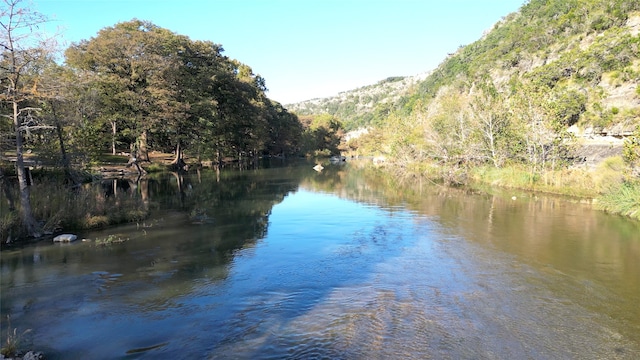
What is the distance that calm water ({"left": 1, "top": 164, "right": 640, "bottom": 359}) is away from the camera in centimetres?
774

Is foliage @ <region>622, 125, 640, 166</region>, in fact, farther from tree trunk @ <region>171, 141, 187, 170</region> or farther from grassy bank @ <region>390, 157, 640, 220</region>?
tree trunk @ <region>171, 141, 187, 170</region>

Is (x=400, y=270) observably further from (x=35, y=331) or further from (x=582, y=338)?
(x=35, y=331)

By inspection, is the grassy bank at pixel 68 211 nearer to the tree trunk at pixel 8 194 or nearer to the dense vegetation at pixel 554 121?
the tree trunk at pixel 8 194

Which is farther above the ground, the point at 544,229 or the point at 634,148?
the point at 634,148

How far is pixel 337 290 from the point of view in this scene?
34.7ft

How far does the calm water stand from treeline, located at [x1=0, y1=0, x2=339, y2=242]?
5.65 m

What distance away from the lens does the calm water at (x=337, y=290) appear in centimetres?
774

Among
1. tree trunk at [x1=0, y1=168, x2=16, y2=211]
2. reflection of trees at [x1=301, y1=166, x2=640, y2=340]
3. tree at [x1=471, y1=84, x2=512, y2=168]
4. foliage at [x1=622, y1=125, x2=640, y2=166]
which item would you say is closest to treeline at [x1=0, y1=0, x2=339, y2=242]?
tree trunk at [x1=0, y1=168, x2=16, y2=211]

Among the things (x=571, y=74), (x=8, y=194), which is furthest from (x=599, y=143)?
(x=8, y=194)

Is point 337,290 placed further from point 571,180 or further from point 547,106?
point 547,106

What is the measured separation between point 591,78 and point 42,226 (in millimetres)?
56009

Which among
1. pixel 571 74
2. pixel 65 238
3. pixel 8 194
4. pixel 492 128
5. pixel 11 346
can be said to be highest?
pixel 571 74

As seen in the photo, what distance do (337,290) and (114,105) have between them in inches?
1666

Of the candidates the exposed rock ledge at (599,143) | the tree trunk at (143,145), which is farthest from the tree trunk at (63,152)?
the exposed rock ledge at (599,143)
